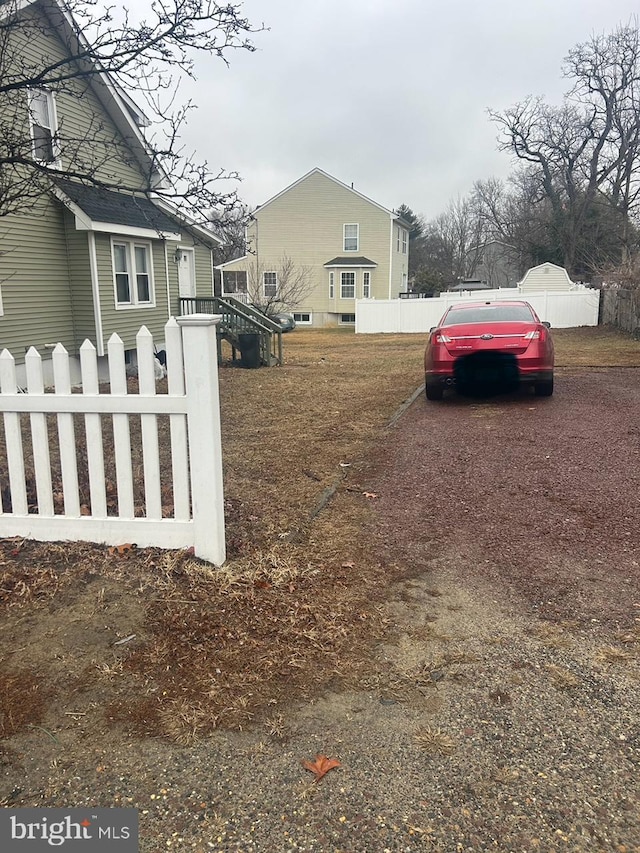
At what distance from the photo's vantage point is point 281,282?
36469mm

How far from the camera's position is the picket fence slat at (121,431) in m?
3.59

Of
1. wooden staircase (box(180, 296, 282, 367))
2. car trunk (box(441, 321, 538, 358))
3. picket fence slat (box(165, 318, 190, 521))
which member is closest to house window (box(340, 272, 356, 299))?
wooden staircase (box(180, 296, 282, 367))

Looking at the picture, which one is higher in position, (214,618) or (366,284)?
(366,284)

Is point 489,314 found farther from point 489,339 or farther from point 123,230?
point 123,230

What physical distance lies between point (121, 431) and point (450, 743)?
2515mm

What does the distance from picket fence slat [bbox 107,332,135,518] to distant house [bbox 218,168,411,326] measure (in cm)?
3362

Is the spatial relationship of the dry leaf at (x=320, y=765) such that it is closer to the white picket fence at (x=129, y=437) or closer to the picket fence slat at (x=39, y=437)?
the white picket fence at (x=129, y=437)

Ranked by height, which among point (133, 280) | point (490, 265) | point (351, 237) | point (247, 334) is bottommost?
point (247, 334)

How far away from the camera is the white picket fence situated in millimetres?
3527

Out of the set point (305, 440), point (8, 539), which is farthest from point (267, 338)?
point (8, 539)

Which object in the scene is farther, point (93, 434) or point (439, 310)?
point (439, 310)

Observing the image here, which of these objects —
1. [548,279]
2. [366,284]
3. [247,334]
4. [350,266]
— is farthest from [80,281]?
[548,279]

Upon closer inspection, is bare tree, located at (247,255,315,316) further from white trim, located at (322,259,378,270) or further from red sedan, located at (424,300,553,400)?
red sedan, located at (424,300,553,400)

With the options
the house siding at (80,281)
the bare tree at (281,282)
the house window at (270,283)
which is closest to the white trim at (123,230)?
the house siding at (80,281)
